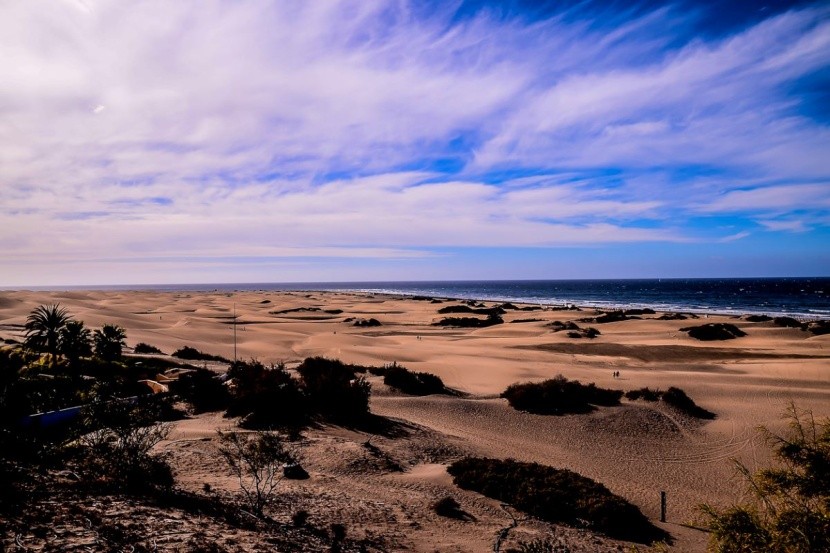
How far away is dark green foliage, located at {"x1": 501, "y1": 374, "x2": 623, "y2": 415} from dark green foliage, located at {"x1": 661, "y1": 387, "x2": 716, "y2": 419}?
1.84 m

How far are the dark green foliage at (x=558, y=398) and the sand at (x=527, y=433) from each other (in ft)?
1.92

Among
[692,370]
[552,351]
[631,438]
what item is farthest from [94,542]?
[552,351]

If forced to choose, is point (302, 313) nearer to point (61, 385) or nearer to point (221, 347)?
point (221, 347)

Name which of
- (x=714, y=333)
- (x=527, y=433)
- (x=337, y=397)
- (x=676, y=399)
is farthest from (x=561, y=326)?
(x=337, y=397)

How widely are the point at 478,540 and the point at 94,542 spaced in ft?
19.3

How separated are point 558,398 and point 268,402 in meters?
11.2

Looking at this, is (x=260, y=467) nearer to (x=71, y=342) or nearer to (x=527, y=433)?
(x=527, y=433)

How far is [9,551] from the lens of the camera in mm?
5191

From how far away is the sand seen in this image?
31.0 ft

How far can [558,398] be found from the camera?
62.4ft

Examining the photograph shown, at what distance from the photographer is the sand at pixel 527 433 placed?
945cm

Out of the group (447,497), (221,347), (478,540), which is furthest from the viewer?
(221,347)

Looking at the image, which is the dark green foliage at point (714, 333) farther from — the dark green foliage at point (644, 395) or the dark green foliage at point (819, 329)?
the dark green foliage at point (644, 395)

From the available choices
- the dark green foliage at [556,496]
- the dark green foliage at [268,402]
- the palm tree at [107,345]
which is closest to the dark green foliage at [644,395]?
the dark green foliage at [556,496]
